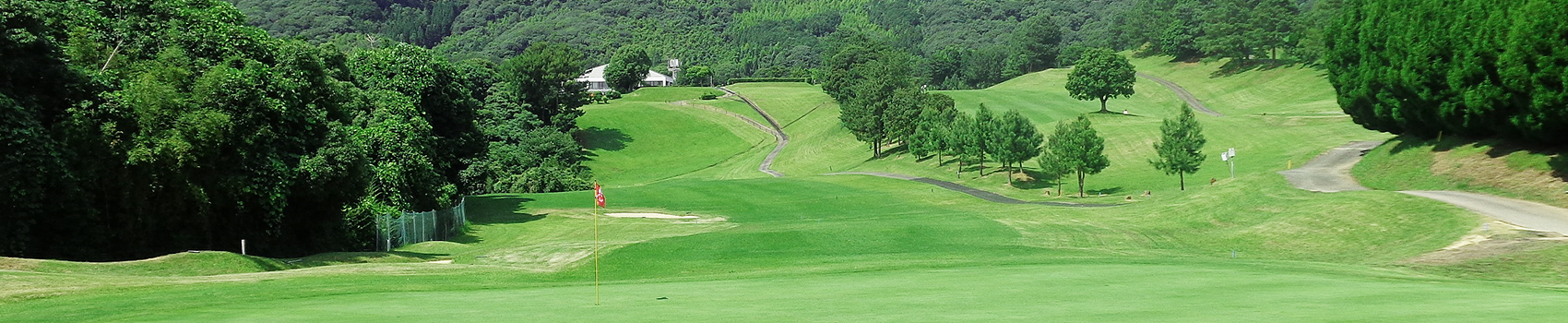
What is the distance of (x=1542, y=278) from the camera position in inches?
921

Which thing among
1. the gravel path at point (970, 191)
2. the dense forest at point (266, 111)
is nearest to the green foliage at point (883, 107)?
the gravel path at point (970, 191)

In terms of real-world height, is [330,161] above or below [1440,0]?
below

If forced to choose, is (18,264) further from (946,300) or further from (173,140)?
(946,300)

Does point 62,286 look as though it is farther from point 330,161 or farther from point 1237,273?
point 1237,273

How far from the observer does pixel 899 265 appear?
1146 inches

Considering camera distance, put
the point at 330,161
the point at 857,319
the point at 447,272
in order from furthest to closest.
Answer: the point at 330,161
the point at 447,272
the point at 857,319

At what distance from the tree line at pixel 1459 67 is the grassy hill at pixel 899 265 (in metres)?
5.85

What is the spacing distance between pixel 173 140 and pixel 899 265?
2051 cm

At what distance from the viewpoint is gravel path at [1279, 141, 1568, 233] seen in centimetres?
3288

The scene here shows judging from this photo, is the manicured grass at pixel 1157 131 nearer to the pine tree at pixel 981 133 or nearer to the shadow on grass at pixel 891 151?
the shadow on grass at pixel 891 151

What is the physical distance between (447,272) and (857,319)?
15144 mm

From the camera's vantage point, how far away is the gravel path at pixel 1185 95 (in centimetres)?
11326

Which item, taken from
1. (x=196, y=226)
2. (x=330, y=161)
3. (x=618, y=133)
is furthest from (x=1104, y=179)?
(x=618, y=133)

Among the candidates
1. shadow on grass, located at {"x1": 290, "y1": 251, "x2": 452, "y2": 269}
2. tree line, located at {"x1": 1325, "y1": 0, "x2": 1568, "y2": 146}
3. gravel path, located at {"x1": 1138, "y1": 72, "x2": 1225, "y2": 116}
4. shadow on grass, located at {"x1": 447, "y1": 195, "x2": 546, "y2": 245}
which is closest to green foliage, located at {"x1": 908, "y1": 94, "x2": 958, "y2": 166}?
shadow on grass, located at {"x1": 447, "y1": 195, "x2": 546, "y2": 245}
